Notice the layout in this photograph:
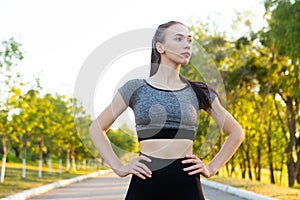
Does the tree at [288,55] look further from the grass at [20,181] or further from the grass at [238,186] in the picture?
the grass at [20,181]

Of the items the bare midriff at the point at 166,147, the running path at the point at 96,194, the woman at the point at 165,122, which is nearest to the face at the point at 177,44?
the woman at the point at 165,122

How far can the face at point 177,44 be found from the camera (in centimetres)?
273

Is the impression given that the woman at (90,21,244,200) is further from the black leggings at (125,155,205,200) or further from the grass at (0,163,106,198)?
the grass at (0,163,106,198)

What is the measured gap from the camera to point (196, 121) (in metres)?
2.67

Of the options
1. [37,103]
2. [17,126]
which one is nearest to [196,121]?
[17,126]

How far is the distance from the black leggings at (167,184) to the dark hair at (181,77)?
0.94ft

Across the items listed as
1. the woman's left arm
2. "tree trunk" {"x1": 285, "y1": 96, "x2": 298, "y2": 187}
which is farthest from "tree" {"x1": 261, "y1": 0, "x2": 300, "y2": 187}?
the woman's left arm

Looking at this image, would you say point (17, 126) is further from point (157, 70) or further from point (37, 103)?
point (157, 70)

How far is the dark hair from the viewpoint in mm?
2766

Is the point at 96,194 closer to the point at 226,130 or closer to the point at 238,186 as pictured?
the point at 238,186

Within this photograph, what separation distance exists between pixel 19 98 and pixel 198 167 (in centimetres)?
2236

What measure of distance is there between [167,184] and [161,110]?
1.01ft

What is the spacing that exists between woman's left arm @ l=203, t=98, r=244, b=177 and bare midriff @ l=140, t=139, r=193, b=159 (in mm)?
185

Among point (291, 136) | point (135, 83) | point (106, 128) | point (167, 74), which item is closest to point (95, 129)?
point (106, 128)
